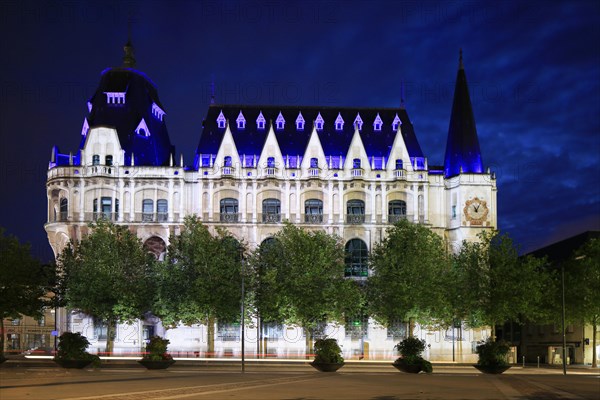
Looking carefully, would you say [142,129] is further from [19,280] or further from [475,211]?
[475,211]

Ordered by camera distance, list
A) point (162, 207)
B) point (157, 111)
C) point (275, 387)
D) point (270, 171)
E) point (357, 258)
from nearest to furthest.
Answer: point (275, 387)
point (357, 258)
point (162, 207)
point (270, 171)
point (157, 111)

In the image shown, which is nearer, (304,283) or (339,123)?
(304,283)

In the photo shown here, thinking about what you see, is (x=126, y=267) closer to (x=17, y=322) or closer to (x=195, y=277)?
(x=195, y=277)

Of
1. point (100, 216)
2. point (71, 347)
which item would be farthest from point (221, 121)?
point (71, 347)

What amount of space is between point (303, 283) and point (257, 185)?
20227mm

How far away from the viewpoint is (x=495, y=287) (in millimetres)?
89375

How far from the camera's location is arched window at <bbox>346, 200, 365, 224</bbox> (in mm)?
103125

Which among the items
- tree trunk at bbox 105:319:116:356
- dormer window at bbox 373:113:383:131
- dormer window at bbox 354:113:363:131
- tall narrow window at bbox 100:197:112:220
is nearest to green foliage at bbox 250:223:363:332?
tree trunk at bbox 105:319:116:356

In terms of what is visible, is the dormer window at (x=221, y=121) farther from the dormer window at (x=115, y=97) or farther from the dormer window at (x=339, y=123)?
the dormer window at (x=339, y=123)

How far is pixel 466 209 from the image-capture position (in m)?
104

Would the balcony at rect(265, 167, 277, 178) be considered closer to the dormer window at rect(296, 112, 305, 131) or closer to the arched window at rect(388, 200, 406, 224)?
the dormer window at rect(296, 112, 305, 131)

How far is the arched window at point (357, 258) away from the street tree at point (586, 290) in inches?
966

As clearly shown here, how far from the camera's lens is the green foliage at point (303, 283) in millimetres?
86938

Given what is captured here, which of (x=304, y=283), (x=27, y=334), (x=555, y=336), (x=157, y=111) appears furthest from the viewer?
(x=27, y=334)
